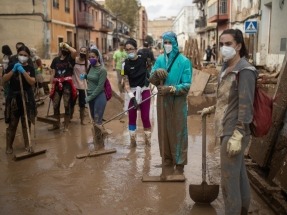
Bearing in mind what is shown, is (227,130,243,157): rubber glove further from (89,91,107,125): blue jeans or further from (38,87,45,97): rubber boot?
(38,87,45,97): rubber boot

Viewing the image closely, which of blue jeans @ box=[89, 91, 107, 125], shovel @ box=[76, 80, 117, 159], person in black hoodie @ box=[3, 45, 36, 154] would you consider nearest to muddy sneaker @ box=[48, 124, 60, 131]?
person in black hoodie @ box=[3, 45, 36, 154]

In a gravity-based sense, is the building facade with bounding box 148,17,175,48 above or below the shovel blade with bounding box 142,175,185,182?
above

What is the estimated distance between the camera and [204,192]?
392cm

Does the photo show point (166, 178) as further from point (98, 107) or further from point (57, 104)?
point (57, 104)

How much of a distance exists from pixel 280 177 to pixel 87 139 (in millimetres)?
4089

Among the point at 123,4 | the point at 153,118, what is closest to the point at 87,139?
the point at 153,118

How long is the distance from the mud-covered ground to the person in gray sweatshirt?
0.66 m

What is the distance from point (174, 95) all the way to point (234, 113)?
1.71 m

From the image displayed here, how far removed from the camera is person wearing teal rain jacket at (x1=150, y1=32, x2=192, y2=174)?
469cm

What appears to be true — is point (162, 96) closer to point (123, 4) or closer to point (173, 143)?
point (173, 143)

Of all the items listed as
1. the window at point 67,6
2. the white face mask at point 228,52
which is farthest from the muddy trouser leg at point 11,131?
the window at point 67,6

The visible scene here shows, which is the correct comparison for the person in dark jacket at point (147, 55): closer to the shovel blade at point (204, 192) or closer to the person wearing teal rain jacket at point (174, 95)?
the person wearing teal rain jacket at point (174, 95)

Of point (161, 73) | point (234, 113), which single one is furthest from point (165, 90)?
point (234, 113)

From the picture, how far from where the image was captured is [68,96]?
25.0ft
